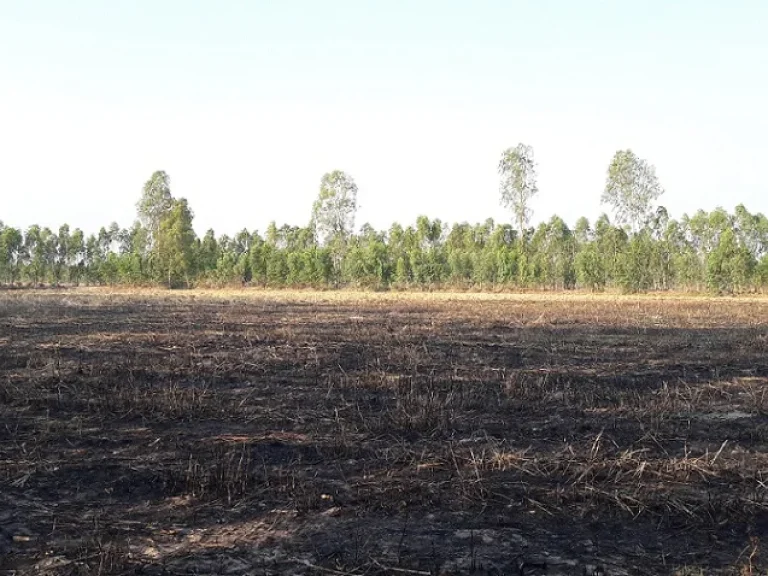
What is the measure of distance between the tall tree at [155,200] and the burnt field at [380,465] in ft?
179

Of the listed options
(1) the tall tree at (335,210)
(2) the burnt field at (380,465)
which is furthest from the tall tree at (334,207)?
(2) the burnt field at (380,465)

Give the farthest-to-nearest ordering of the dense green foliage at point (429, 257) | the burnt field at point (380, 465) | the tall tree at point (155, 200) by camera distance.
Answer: the tall tree at point (155, 200) < the dense green foliage at point (429, 257) < the burnt field at point (380, 465)

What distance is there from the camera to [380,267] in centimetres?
6394

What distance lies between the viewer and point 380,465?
5262 millimetres

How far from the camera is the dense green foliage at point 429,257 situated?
2148 inches

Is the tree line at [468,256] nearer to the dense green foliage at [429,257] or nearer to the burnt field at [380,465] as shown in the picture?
the dense green foliage at [429,257]

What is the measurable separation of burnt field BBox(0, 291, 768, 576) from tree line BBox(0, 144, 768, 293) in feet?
153

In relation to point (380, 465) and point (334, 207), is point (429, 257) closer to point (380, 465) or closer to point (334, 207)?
point (334, 207)

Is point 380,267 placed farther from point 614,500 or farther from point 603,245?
point 614,500

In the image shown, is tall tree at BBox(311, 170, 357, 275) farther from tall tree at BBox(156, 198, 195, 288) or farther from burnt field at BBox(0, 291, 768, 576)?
burnt field at BBox(0, 291, 768, 576)

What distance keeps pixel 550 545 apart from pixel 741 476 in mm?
2117

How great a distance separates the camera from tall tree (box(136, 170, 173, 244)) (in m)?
63.2

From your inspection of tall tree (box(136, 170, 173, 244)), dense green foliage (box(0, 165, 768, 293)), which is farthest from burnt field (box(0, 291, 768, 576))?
tall tree (box(136, 170, 173, 244))

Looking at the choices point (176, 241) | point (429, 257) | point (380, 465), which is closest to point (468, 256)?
point (429, 257)
